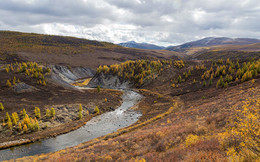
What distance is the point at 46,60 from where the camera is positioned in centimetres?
16712

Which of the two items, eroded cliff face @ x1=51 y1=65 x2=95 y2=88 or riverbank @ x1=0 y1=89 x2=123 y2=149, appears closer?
riverbank @ x1=0 y1=89 x2=123 y2=149

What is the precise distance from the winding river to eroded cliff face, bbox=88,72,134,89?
142ft

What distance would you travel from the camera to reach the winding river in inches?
1267

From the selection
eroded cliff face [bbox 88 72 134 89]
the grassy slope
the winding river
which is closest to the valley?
the grassy slope

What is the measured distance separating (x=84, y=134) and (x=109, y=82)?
75.9 m

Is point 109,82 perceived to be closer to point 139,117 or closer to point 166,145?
point 139,117

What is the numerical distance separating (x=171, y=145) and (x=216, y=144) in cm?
532

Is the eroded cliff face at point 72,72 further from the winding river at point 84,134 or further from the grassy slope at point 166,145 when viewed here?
the grassy slope at point 166,145

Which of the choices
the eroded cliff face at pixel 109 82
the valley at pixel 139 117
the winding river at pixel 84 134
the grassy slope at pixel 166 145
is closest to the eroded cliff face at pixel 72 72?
the eroded cliff face at pixel 109 82

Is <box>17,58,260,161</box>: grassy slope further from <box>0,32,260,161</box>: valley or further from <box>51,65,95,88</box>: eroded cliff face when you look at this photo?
<box>51,65,95,88</box>: eroded cliff face

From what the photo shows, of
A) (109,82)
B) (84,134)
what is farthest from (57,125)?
(109,82)

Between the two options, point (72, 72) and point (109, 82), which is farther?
point (72, 72)

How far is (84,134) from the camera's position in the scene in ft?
134

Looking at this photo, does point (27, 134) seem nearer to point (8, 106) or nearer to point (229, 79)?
point (8, 106)
